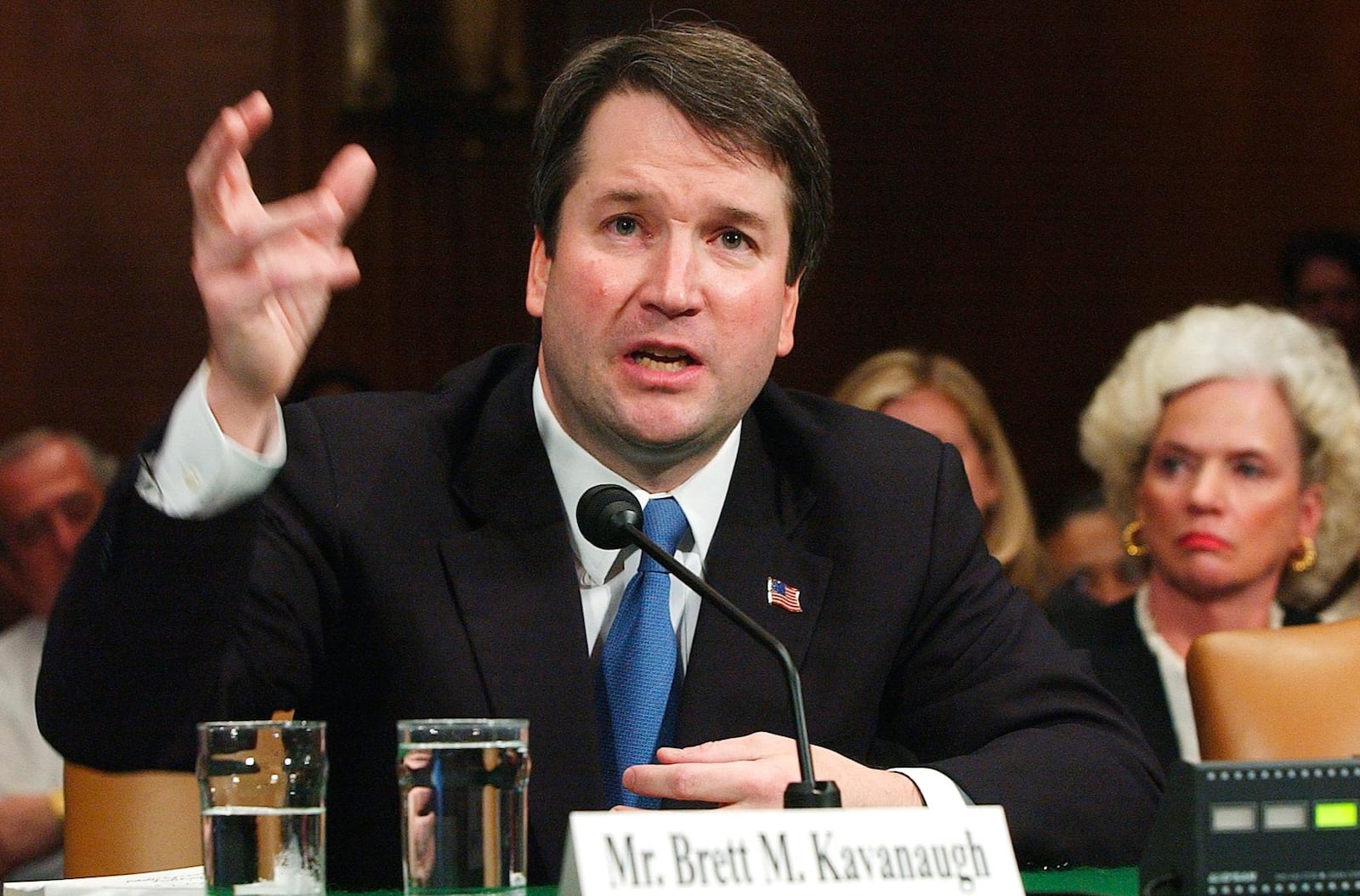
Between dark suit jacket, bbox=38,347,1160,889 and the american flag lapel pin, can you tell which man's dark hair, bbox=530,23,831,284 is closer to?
dark suit jacket, bbox=38,347,1160,889

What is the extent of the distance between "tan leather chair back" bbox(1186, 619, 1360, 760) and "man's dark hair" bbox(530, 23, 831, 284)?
651 mm

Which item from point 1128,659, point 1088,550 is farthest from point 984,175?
point 1128,659

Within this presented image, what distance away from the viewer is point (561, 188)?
6.93 ft

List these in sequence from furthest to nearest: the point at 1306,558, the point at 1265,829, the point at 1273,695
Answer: the point at 1306,558
the point at 1273,695
the point at 1265,829

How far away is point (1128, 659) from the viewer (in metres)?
3.24

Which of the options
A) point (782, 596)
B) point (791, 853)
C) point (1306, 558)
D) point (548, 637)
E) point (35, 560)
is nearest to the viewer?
point (791, 853)

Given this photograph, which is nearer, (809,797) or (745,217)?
(809,797)

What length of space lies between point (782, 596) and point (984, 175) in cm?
379

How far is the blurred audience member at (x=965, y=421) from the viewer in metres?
3.89

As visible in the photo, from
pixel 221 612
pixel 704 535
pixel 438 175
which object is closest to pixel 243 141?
pixel 221 612

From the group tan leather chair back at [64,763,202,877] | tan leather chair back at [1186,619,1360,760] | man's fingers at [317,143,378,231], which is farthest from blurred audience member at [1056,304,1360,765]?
man's fingers at [317,143,378,231]

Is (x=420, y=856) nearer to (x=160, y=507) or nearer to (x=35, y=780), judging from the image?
(x=160, y=507)

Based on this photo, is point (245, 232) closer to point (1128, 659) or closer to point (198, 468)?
point (198, 468)

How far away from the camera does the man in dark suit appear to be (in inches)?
75.9
